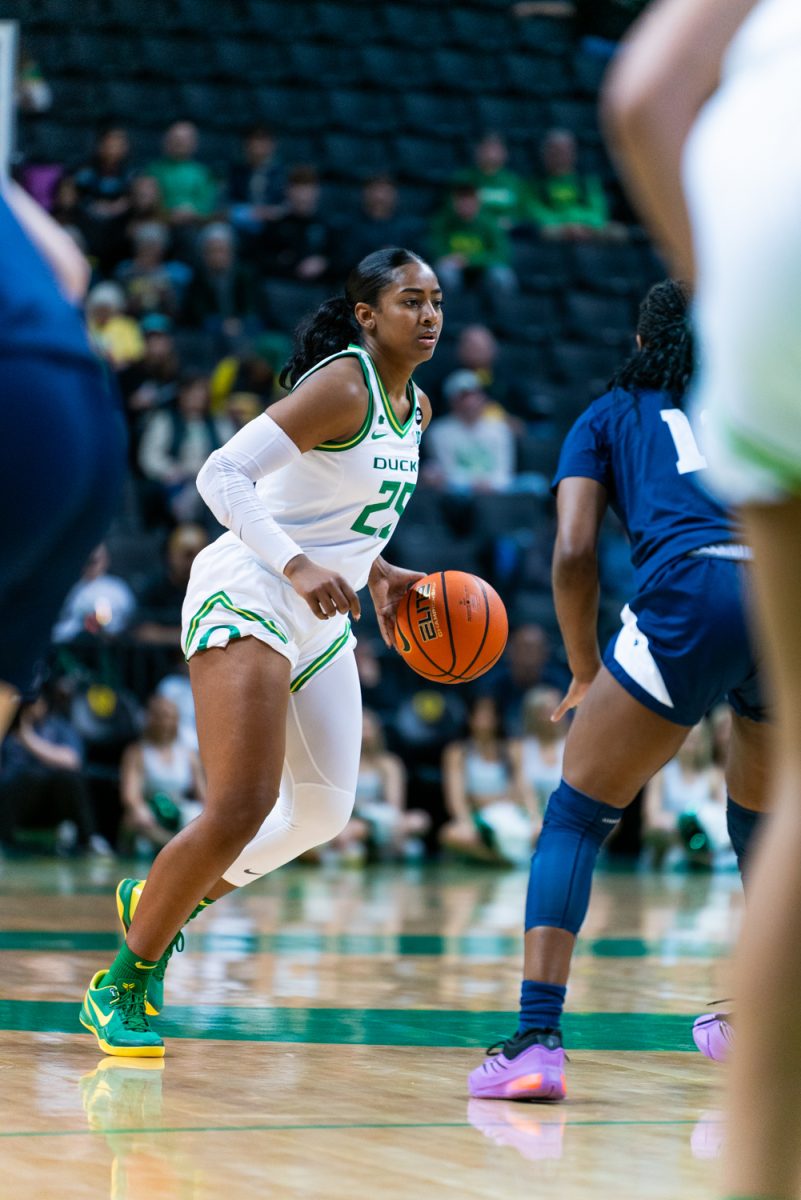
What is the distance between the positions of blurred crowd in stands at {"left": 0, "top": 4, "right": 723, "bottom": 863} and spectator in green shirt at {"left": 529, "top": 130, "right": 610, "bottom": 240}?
0.03 metres

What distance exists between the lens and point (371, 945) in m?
6.08

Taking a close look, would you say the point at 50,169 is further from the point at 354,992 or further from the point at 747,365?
the point at 747,365

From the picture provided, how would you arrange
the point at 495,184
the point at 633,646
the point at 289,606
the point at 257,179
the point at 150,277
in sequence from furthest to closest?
1. the point at 495,184
2. the point at 257,179
3. the point at 150,277
4. the point at 289,606
5. the point at 633,646

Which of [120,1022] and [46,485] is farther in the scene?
[120,1022]

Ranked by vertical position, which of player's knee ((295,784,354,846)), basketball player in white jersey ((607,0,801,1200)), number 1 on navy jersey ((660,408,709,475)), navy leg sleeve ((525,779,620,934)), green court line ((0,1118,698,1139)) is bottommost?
player's knee ((295,784,354,846))

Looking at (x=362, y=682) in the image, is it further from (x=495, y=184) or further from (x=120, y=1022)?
(x=120, y=1022)

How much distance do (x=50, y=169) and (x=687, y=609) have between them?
1049 centimetres

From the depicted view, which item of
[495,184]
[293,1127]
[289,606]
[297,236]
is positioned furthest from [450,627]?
[495,184]

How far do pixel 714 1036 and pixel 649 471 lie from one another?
130 centimetres

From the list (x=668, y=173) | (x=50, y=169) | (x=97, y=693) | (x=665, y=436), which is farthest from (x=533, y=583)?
(x=668, y=173)

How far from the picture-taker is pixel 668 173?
4.84 feet

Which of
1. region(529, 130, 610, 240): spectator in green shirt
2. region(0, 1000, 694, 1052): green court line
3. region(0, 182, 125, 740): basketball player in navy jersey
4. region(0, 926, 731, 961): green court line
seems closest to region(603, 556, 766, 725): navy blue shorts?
region(0, 1000, 694, 1052): green court line

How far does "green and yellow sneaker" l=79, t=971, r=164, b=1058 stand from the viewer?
377 centimetres

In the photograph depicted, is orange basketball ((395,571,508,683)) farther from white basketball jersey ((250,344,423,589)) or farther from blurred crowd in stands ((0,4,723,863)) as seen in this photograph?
blurred crowd in stands ((0,4,723,863))
